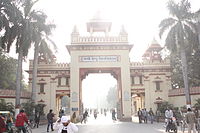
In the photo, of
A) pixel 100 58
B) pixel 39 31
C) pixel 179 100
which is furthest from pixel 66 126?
pixel 179 100

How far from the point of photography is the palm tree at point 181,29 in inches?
994

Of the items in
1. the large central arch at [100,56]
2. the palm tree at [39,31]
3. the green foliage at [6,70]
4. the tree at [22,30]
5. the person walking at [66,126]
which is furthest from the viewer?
the green foliage at [6,70]

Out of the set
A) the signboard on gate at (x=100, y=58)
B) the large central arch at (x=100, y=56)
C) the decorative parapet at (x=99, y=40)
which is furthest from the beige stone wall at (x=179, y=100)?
the decorative parapet at (x=99, y=40)

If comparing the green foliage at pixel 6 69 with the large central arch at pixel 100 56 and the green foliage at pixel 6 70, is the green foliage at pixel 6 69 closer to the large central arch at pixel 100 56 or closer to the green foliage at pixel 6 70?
the green foliage at pixel 6 70

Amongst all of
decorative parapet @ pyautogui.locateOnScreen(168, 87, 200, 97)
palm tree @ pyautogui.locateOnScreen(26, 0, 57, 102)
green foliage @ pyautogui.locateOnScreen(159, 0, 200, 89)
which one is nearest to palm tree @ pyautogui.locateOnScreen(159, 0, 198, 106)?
green foliage @ pyautogui.locateOnScreen(159, 0, 200, 89)

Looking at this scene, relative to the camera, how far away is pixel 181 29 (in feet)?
83.0

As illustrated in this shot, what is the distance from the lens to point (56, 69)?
31.3m

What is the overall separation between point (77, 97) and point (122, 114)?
577 centimetres

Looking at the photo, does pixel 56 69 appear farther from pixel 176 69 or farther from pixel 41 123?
pixel 176 69

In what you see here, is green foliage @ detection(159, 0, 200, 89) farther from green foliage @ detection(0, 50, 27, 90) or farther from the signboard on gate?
green foliage @ detection(0, 50, 27, 90)

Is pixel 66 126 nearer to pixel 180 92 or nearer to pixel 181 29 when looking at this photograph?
pixel 181 29

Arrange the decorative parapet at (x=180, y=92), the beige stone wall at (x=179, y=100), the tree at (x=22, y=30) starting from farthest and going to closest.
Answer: the beige stone wall at (x=179, y=100)
the decorative parapet at (x=180, y=92)
the tree at (x=22, y=30)

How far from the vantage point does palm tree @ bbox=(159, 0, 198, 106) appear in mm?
25250

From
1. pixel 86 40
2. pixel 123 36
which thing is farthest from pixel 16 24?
pixel 123 36
